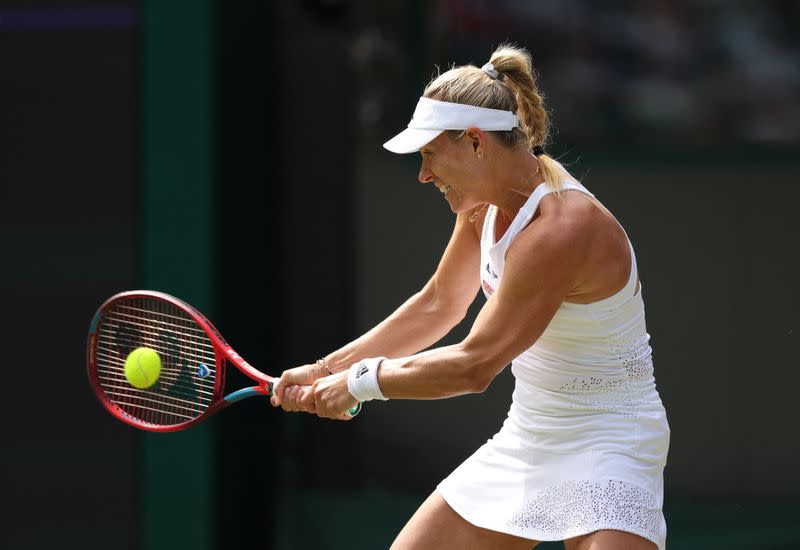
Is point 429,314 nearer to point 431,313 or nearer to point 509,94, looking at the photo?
point 431,313

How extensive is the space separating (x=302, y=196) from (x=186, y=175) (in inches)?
26.3

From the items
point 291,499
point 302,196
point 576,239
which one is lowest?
point 291,499

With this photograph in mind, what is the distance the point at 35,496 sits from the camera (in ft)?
17.0

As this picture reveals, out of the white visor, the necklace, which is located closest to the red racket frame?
the necklace

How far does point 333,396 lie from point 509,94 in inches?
29.9

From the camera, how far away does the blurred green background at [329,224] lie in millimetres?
4852

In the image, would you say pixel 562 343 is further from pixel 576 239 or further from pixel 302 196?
pixel 302 196

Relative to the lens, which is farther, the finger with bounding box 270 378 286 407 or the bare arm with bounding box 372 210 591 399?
the finger with bounding box 270 378 286 407

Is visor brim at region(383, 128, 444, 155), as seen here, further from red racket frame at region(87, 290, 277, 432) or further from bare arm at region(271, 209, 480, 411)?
red racket frame at region(87, 290, 277, 432)

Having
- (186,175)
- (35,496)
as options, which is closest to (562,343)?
(186,175)

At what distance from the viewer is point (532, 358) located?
296cm

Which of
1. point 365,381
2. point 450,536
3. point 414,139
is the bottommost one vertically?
point 450,536

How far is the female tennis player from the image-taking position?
2736 mm

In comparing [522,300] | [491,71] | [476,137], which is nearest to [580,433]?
[522,300]
